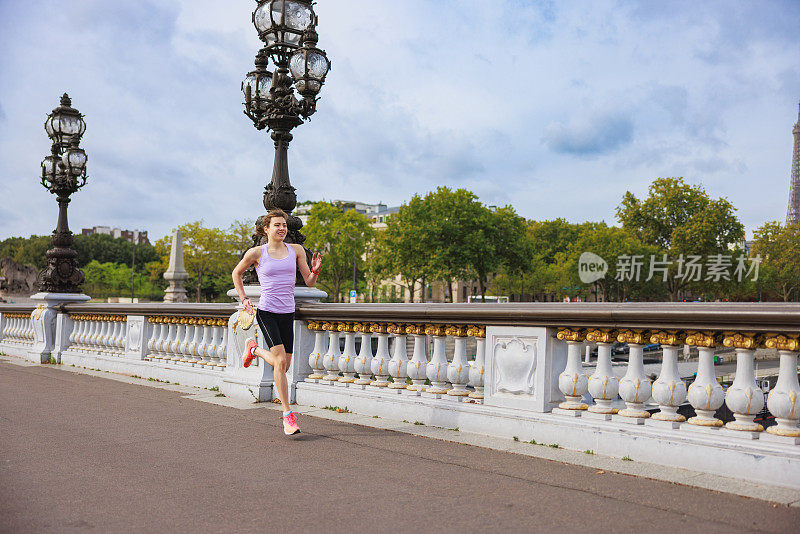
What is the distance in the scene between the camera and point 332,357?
791cm

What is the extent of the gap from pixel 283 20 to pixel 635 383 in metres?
6.33

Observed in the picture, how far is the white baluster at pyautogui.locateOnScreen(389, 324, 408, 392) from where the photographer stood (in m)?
7.14

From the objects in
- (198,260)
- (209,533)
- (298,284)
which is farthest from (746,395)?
(198,260)

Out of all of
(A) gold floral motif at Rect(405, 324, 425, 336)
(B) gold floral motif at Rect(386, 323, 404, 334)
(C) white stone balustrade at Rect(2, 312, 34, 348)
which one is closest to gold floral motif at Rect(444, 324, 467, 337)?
(A) gold floral motif at Rect(405, 324, 425, 336)

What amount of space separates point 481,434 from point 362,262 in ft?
234

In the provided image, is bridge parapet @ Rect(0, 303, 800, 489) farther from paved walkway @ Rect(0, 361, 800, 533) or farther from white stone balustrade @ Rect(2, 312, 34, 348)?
white stone balustrade @ Rect(2, 312, 34, 348)

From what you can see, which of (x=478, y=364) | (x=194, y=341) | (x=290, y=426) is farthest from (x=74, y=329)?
(x=478, y=364)

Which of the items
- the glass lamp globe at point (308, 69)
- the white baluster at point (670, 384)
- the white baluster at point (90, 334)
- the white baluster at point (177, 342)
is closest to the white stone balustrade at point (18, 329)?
the white baluster at point (90, 334)

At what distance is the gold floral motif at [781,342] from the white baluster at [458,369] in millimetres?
2650

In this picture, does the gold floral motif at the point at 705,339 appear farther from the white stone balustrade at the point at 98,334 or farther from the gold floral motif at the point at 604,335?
the white stone balustrade at the point at 98,334

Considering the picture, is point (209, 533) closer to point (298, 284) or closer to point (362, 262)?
point (298, 284)

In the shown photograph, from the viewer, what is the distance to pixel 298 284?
9062 mm

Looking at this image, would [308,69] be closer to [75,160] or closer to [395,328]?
[395,328]

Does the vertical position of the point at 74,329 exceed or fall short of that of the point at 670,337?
it falls short
